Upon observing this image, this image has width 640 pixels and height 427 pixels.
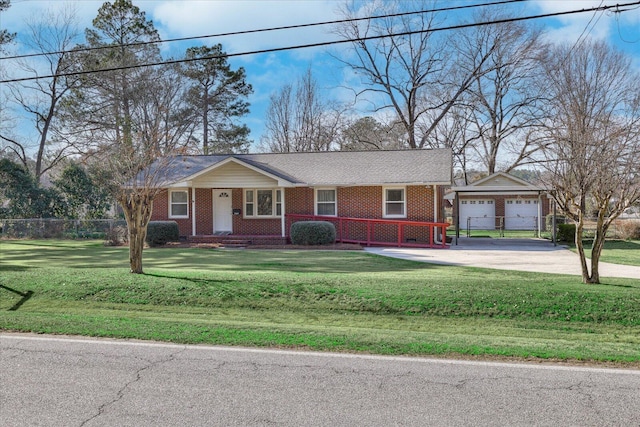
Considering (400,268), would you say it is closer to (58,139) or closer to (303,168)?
(303,168)

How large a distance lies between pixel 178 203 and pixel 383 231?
32.8 feet

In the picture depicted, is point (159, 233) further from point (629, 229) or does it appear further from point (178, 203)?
point (629, 229)

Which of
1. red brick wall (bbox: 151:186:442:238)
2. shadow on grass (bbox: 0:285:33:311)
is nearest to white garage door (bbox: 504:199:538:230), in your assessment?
red brick wall (bbox: 151:186:442:238)

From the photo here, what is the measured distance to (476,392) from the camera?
4.46m

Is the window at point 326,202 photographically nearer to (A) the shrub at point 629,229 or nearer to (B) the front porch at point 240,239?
(B) the front porch at point 240,239

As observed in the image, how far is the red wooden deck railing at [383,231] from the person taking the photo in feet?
68.2

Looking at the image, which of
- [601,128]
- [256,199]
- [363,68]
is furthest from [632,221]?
[363,68]

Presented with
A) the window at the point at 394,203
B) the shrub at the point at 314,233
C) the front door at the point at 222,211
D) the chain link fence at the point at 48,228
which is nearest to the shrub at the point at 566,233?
the window at the point at 394,203

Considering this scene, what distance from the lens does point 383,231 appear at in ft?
71.9

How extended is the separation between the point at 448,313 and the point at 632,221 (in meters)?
22.3

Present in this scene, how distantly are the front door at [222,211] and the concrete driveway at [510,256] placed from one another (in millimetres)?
7721

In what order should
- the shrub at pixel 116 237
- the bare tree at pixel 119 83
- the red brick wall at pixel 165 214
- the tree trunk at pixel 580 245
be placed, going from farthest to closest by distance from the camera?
the bare tree at pixel 119 83 → the red brick wall at pixel 165 214 → the shrub at pixel 116 237 → the tree trunk at pixel 580 245

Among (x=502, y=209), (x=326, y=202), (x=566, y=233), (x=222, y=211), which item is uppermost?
(x=326, y=202)

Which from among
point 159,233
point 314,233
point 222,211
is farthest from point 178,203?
point 314,233
